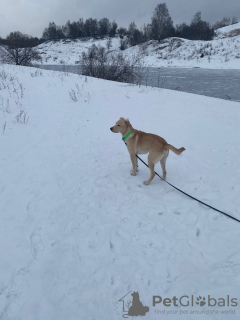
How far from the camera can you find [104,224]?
3123 millimetres

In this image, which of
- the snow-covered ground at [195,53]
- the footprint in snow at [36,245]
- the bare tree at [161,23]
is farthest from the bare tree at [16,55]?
the bare tree at [161,23]

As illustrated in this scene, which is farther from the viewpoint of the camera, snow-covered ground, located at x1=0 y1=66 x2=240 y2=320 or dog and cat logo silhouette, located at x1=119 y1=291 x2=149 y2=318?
snow-covered ground, located at x1=0 y1=66 x2=240 y2=320

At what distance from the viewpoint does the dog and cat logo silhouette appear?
2.04 meters

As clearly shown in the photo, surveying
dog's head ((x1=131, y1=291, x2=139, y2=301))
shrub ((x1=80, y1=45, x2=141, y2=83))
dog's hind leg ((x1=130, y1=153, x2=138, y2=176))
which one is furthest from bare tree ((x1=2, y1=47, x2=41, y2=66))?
dog's head ((x1=131, y1=291, x2=139, y2=301))

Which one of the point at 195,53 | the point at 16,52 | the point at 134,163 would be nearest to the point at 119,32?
the point at 195,53

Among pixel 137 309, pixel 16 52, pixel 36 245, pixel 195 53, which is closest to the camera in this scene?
pixel 137 309

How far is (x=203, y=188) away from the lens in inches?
159

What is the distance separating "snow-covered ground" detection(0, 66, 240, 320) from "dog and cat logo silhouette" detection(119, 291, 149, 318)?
0.06 meters

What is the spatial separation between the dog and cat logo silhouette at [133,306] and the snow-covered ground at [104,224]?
2.5 inches

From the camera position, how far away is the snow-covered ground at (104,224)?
220cm

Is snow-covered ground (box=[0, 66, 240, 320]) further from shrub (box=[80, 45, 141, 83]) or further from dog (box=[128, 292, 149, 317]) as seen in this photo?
shrub (box=[80, 45, 141, 83])

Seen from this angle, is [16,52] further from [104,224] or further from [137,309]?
[137,309]

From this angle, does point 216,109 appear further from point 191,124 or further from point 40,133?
point 40,133

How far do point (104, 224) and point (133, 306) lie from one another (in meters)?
1.23
